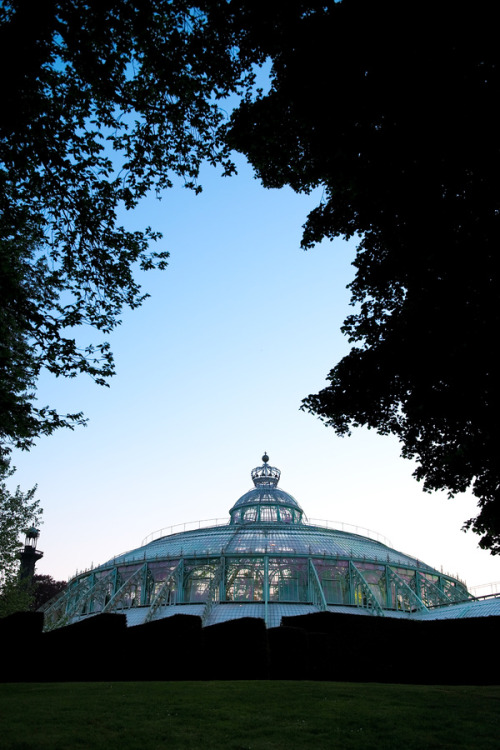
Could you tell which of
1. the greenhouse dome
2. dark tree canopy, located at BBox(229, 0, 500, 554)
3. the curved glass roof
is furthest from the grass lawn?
the curved glass roof

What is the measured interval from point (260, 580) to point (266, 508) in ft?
43.0

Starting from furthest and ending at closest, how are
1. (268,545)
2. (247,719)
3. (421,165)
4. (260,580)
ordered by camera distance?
(268,545), (260,580), (247,719), (421,165)

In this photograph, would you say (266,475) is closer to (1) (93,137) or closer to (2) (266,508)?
(2) (266,508)

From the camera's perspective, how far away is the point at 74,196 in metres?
13.1

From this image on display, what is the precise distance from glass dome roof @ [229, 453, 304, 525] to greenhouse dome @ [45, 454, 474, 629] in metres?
3.53

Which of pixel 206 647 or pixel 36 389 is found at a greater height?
pixel 36 389

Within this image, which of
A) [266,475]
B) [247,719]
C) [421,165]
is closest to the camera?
[421,165]

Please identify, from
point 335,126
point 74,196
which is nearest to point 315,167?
point 335,126

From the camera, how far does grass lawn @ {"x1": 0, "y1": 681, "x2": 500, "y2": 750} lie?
9.72m

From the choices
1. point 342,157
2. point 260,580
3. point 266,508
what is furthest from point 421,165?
point 266,508

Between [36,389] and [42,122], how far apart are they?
11218mm

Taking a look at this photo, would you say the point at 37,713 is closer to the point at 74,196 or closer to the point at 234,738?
the point at 234,738

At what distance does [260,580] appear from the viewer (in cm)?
3416

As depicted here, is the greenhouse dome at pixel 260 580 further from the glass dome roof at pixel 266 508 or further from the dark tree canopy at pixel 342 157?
the dark tree canopy at pixel 342 157
